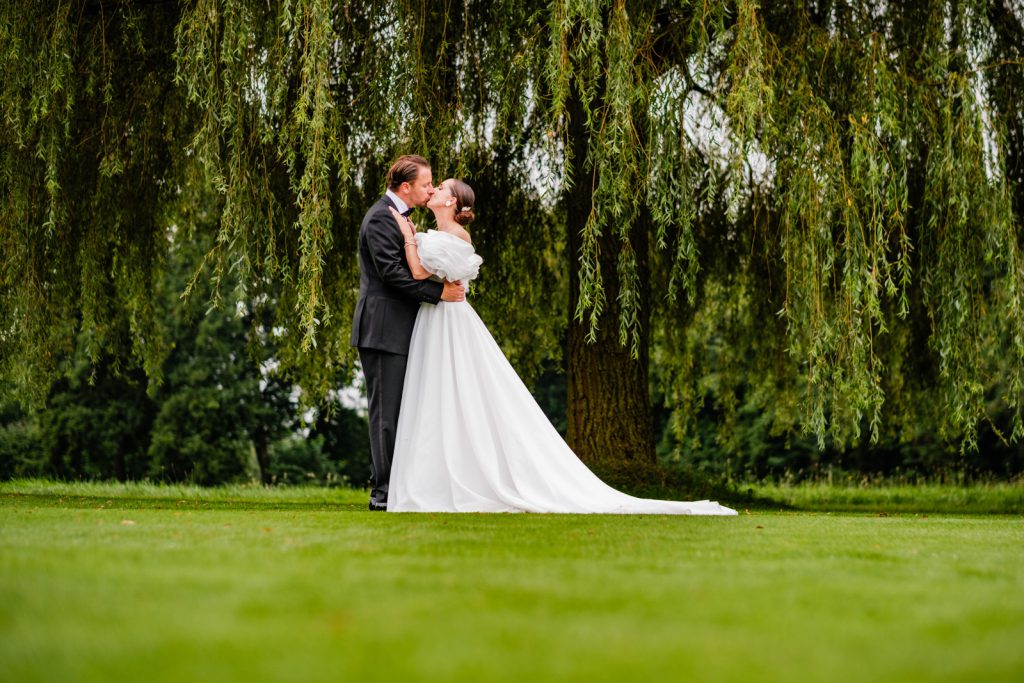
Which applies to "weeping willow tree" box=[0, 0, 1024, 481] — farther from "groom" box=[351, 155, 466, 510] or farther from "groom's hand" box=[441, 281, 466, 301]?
"groom's hand" box=[441, 281, 466, 301]

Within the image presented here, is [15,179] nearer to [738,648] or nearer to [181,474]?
[738,648]

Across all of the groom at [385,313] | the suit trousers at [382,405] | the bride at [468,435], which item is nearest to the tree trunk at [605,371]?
the bride at [468,435]

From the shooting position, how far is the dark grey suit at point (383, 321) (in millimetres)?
6156

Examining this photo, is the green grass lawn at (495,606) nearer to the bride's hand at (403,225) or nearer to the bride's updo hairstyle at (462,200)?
the bride's hand at (403,225)

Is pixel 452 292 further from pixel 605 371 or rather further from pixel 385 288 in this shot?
pixel 605 371

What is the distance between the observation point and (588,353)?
8.85 m

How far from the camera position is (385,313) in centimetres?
624

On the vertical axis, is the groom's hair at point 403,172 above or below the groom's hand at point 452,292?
above

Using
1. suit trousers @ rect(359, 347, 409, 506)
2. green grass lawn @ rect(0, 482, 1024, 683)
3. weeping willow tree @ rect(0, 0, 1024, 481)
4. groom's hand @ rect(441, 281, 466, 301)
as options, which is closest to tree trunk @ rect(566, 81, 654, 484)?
weeping willow tree @ rect(0, 0, 1024, 481)

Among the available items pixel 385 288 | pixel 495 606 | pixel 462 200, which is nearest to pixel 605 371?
pixel 462 200

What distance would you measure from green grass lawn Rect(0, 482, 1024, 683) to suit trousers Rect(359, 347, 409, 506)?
5.38 feet

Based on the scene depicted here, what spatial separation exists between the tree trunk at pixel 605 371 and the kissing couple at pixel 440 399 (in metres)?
2.45

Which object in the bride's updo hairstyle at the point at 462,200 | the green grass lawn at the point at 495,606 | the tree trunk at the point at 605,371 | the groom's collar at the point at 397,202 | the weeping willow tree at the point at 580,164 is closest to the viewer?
the green grass lawn at the point at 495,606

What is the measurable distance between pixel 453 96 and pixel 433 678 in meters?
6.87
